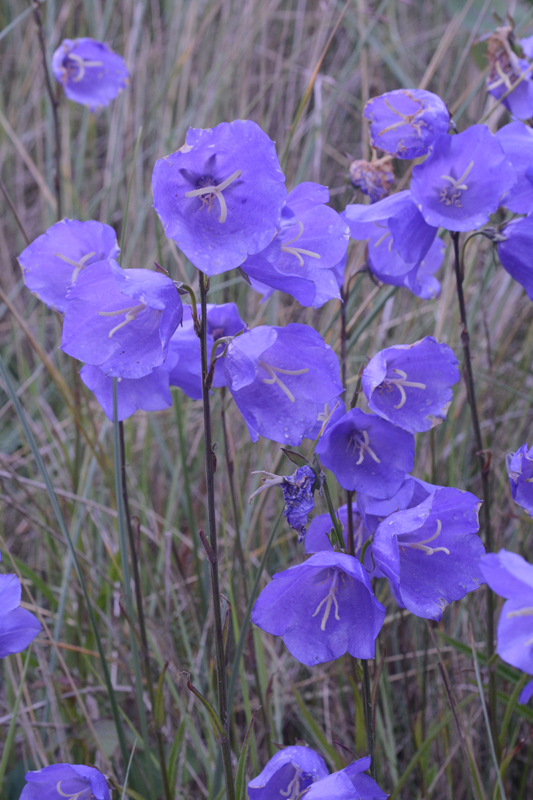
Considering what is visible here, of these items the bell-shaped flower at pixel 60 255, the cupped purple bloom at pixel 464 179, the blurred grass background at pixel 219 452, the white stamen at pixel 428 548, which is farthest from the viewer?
the blurred grass background at pixel 219 452

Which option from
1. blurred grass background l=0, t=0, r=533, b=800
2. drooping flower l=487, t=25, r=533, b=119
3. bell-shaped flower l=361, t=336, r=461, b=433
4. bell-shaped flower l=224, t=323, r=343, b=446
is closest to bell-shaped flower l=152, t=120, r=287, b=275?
bell-shaped flower l=224, t=323, r=343, b=446

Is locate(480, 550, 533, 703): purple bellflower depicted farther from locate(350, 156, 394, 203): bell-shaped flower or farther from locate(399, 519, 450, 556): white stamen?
locate(350, 156, 394, 203): bell-shaped flower

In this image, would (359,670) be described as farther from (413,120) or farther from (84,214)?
(84,214)

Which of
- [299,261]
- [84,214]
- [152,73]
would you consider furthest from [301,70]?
[299,261]

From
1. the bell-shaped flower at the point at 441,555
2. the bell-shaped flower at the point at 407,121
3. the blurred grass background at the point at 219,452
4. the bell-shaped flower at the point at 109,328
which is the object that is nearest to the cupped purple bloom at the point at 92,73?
the blurred grass background at the point at 219,452

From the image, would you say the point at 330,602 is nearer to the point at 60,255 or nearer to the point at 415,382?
the point at 415,382

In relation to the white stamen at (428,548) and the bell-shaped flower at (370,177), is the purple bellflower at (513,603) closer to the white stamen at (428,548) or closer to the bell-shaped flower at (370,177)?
the white stamen at (428,548)
